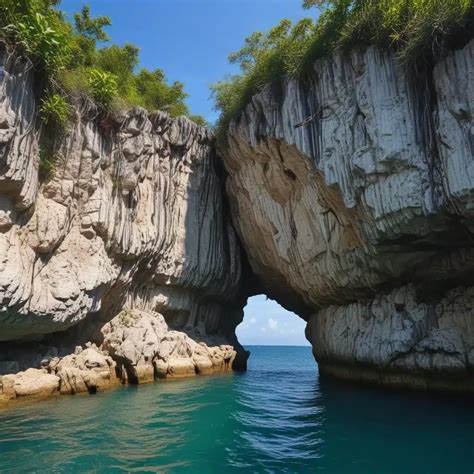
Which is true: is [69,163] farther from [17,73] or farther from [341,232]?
[341,232]

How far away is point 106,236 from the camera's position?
597 inches

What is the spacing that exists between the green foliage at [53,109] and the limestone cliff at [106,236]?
31 cm

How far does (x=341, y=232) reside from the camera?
14.8 metres

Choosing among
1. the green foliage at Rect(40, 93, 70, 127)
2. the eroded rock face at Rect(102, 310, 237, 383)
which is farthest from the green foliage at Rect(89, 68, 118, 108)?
the eroded rock face at Rect(102, 310, 237, 383)

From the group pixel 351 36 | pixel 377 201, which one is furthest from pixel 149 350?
pixel 351 36

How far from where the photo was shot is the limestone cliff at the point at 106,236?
11828 mm

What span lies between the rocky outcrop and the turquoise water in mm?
2090

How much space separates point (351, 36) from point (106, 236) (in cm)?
1070

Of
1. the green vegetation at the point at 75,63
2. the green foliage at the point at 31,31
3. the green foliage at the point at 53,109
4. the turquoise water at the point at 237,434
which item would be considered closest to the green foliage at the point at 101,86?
the green vegetation at the point at 75,63

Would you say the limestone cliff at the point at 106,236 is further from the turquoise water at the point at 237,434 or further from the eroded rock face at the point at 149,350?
the turquoise water at the point at 237,434

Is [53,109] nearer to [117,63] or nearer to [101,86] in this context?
[101,86]

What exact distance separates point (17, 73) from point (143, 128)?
19.6 ft

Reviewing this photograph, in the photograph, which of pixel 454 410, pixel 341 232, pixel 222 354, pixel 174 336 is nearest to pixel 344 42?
pixel 341 232

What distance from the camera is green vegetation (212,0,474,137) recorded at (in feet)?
35.8
